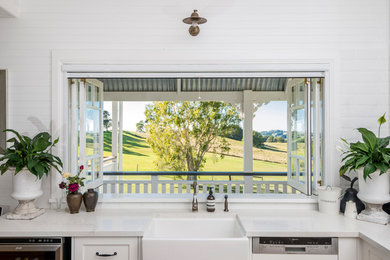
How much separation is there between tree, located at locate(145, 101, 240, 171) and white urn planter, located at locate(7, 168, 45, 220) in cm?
354

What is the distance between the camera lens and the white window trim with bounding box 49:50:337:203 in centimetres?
268

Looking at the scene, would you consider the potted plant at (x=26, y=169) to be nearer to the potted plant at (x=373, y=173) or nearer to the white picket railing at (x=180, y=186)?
the white picket railing at (x=180, y=186)

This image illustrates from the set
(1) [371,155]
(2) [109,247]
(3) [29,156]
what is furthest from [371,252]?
(3) [29,156]

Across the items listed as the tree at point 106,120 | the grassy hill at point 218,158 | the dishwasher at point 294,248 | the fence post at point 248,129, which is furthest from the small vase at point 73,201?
the fence post at point 248,129

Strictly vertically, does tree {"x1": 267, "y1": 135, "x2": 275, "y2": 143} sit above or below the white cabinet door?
above

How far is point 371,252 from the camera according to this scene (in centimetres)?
194

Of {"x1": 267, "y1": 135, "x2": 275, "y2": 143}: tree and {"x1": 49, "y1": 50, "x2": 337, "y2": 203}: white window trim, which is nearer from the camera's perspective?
{"x1": 49, "y1": 50, "x2": 337, "y2": 203}: white window trim

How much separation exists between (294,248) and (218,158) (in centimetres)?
392

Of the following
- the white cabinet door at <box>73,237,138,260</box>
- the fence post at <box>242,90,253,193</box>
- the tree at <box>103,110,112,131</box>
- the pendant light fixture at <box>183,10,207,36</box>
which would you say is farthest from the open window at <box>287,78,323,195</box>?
the tree at <box>103,110,112,131</box>

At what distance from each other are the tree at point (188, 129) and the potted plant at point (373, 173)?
3614 mm

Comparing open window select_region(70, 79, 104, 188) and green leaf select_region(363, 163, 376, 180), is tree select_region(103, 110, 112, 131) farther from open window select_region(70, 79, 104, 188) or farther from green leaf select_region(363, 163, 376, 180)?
green leaf select_region(363, 163, 376, 180)

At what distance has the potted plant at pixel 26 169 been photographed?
2.34 m

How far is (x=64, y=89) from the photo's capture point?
8.98 feet

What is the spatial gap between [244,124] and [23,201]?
Answer: 13.3 ft
